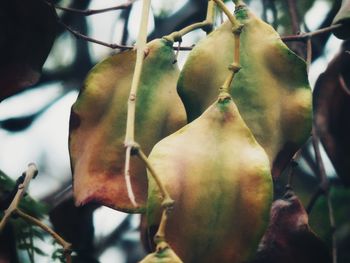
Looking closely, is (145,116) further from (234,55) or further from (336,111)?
(336,111)

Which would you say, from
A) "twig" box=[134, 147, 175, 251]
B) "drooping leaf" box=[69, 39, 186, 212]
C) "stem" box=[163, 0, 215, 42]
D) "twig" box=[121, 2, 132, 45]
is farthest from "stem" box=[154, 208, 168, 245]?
"twig" box=[121, 2, 132, 45]

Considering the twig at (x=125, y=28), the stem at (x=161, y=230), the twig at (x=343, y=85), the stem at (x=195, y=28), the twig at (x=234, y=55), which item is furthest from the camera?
the twig at (x=125, y=28)

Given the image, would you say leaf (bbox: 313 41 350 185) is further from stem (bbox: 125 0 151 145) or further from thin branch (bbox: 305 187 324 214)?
stem (bbox: 125 0 151 145)

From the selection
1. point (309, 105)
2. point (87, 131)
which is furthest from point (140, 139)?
point (309, 105)

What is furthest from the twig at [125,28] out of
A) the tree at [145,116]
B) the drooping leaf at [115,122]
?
the drooping leaf at [115,122]

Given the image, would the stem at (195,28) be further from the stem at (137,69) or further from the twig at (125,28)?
the twig at (125,28)

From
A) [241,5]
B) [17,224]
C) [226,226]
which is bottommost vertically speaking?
[17,224]

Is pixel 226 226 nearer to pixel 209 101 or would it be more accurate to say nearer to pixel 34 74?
pixel 209 101
